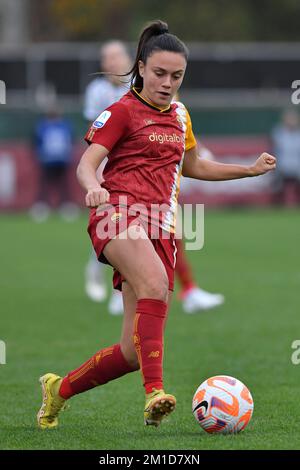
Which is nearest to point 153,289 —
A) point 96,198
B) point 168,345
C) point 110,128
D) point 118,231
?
point 118,231

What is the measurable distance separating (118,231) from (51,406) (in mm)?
988

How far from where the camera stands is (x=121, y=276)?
5344mm

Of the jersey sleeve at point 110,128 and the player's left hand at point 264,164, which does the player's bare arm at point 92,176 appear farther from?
the player's left hand at point 264,164

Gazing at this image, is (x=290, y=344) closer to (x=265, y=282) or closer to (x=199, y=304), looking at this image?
(x=199, y=304)

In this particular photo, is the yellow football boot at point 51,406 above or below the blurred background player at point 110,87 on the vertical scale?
below

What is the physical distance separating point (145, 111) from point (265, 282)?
22.0ft

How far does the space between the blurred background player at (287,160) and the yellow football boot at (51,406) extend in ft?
55.1

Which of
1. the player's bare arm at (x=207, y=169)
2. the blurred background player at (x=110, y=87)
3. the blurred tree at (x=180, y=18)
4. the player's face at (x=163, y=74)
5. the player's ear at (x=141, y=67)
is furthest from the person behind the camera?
the blurred tree at (x=180, y=18)

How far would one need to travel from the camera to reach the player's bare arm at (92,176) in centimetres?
492

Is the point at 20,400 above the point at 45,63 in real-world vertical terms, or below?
below

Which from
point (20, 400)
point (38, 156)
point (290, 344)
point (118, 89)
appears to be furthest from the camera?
point (38, 156)

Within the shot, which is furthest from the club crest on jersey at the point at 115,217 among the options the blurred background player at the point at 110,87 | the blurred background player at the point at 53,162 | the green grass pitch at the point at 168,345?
the blurred background player at the point at 53,162

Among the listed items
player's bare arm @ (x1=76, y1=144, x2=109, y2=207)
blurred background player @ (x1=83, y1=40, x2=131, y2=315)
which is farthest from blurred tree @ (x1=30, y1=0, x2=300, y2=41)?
Result: player's bare arm @ (x1=76, y1=144, x2=109, y2=207)
